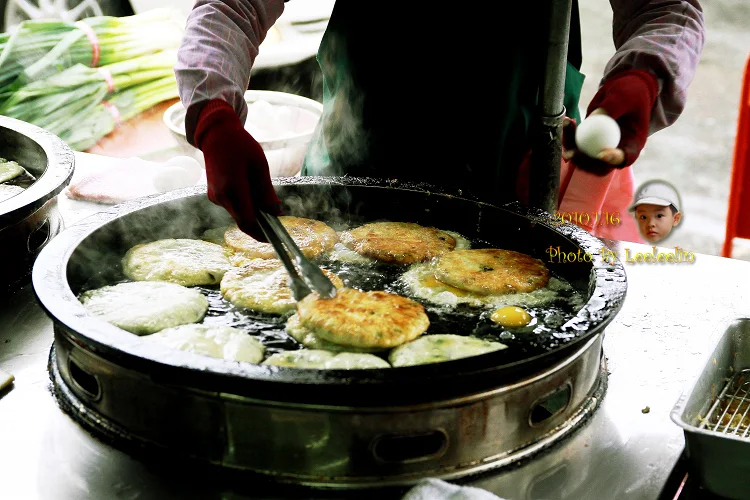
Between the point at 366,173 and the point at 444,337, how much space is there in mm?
1340

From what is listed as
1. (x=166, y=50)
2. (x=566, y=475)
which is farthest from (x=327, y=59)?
(x=166, y=50)

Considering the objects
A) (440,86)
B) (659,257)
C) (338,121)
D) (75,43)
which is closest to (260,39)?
(338,121)

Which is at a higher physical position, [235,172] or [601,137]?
[601,137]

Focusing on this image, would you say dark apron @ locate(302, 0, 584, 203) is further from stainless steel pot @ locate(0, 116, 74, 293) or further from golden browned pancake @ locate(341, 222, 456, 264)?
stainless steel pot @ locate(0, 116, 74, 293)

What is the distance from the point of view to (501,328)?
2.09 meters

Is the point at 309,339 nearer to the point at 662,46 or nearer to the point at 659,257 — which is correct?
the point at 659,257

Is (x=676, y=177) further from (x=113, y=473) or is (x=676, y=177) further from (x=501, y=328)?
(x=113, y=473)

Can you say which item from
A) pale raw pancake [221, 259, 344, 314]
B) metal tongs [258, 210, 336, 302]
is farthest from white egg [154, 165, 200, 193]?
metal tongs [258, 210, 336, 302]

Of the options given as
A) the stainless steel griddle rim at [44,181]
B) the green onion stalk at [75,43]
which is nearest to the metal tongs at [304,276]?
the stainless steel griddle rim at [44,181]

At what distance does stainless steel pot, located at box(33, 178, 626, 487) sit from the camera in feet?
4.86

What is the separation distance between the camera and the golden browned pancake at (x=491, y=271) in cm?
229

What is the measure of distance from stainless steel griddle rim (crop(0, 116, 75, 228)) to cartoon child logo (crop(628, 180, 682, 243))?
293 cm

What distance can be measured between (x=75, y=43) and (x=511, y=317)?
15.9 feet

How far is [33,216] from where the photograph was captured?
8.30 feet
